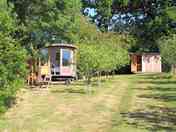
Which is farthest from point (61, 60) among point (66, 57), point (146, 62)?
point (146, 62)

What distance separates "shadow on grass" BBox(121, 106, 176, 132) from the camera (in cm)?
1370

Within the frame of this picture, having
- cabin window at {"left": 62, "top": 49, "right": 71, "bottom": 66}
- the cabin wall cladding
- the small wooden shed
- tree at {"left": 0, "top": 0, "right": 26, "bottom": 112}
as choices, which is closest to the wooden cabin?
cabin window at {"left": 62, "top": 49, "right": 71, "bottom": 66}

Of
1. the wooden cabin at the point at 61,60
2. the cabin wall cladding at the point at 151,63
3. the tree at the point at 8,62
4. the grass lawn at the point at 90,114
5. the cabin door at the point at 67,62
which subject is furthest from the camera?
the cabin wall cladding at the point at 151,63

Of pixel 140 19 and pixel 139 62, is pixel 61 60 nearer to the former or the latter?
pixel 139 62

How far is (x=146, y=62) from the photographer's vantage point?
60.2 m

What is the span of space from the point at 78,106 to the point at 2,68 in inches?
175

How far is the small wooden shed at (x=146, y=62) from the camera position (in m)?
59.6

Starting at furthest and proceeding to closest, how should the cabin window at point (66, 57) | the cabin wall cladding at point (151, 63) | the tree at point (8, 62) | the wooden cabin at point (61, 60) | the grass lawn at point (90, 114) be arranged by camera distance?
the cabin wall cladding at point (151, 63)
the cabin window at point (66, 57)
the wooden cabin at point (61, 60)
the tree at point (8, 62)
the grass lawn at point (90, 114)

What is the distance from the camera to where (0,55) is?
15.4 metres

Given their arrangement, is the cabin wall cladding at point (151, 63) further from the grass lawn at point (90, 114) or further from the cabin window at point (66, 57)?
the grass lawn at point (90, 114)

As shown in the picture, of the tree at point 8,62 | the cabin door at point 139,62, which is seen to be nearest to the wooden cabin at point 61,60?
the tree at point 8,62

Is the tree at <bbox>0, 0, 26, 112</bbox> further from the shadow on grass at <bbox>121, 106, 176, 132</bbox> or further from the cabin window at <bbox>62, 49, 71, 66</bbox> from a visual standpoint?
the cabin window at <bbox>62, 49, 71, 66</bbox>

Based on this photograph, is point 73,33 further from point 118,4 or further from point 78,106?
point 118,4

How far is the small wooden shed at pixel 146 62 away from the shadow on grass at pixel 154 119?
41.8 metres
